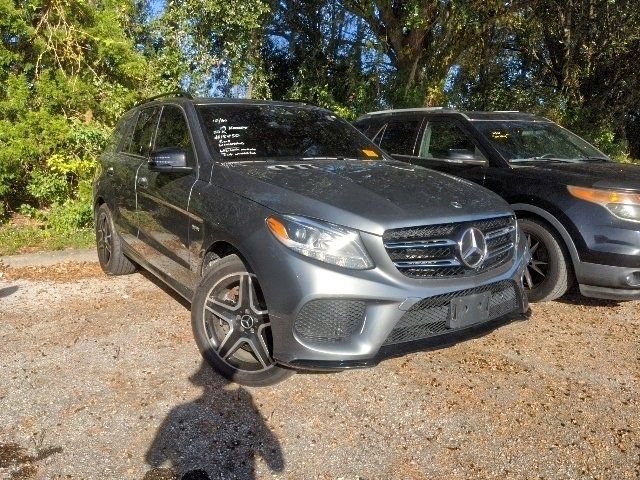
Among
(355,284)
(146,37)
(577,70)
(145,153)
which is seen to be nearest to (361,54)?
(146,37)

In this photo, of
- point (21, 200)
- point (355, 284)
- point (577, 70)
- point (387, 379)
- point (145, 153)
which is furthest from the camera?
point (577, 70)

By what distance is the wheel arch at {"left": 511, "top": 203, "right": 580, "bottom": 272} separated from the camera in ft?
15.7

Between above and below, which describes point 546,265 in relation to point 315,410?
above

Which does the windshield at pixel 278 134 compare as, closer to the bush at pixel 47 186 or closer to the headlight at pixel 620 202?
the headlight at pixel 620 202

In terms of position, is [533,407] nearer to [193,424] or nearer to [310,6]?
[193,424]

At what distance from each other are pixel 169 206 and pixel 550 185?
3139mm

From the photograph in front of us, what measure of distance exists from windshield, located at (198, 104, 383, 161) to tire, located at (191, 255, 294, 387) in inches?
36.8

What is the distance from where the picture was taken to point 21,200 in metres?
7.80

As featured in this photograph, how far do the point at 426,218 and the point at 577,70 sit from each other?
13.8 m

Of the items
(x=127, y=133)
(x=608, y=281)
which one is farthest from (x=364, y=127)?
(x=608, y=281)

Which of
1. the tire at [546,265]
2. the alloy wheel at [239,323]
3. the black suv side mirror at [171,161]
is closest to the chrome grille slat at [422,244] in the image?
the alloy wheel at [239,323]

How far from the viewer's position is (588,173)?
194 inches

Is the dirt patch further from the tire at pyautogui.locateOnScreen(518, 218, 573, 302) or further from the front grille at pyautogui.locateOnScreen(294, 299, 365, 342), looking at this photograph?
the tire at pyautogui.locateOnScreen(518, 218, 573, 302)

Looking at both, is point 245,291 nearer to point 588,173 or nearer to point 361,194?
point 361,194
